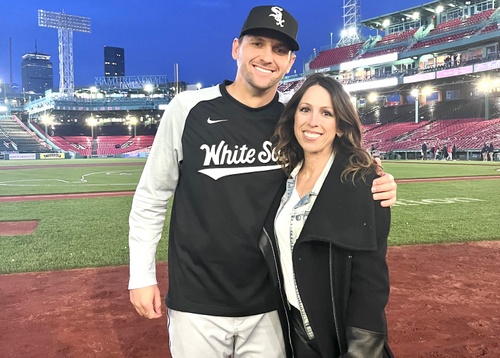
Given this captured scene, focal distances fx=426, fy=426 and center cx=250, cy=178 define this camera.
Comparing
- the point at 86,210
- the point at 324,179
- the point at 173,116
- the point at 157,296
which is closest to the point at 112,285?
the point at 157,296

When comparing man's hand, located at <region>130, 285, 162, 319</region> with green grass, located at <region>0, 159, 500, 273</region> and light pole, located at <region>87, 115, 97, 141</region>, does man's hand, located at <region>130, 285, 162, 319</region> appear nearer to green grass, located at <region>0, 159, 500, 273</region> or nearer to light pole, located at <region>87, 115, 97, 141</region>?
green grass, located at <region>0, 159, 500, 273</region>

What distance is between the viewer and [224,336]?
2279 millimetres

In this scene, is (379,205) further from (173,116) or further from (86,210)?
(86,210)

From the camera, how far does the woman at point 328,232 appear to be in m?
1.90

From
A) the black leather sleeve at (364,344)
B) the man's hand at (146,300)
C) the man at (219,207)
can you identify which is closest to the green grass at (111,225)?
the man's hand at (146,300)

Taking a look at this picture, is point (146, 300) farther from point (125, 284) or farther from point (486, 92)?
point (486, 92)

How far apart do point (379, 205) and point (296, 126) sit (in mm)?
621

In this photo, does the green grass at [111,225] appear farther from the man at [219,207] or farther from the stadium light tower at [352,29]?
the stadium light tower at [352,29]

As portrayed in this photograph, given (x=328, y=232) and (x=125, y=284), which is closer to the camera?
(x=328, y=232)

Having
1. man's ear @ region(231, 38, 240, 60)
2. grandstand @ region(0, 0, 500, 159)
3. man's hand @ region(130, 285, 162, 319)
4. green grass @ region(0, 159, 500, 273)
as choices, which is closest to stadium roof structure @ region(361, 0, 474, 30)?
grandstand @ region(0, 0, 500, 159)

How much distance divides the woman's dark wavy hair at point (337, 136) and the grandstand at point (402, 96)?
95.3 feet

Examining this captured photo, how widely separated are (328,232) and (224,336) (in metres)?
0.86

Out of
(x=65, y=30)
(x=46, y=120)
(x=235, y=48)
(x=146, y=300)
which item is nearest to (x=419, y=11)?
(x=65, y=30)

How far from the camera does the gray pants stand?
224 cm
